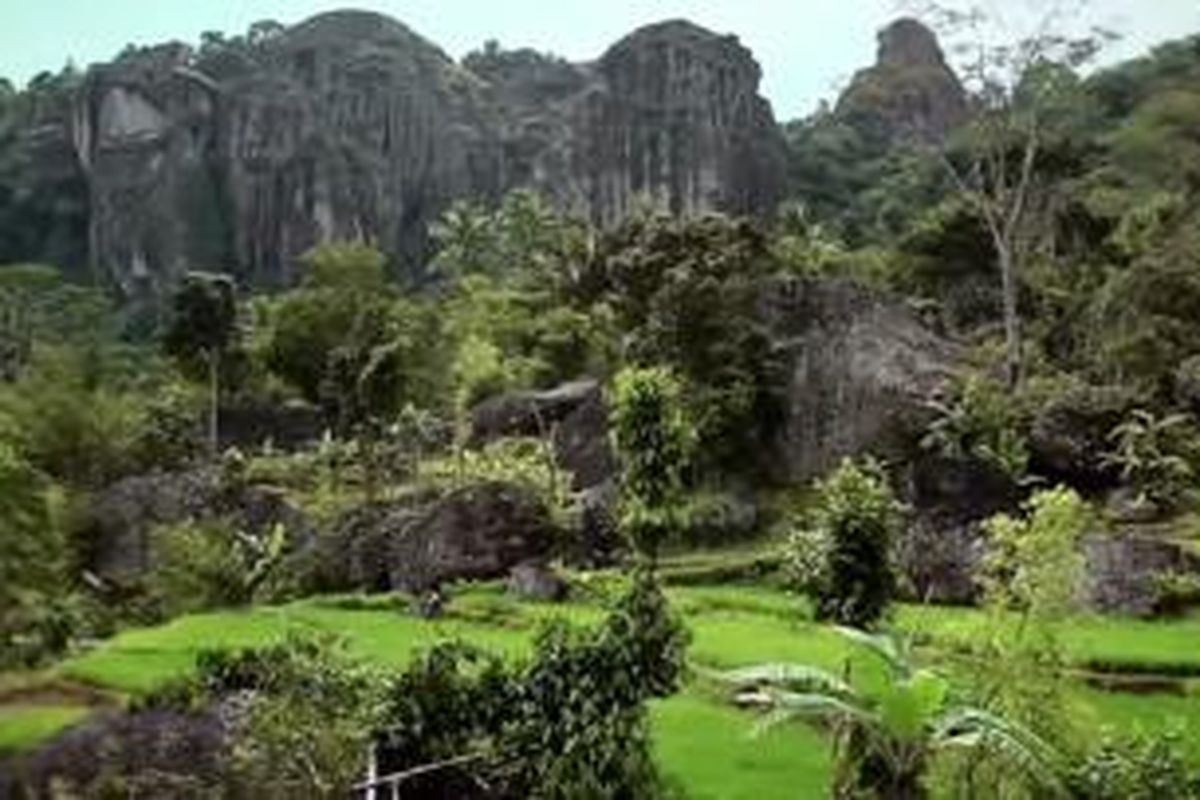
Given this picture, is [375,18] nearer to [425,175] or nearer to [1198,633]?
[425,175]

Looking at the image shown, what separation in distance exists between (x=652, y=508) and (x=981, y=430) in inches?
631

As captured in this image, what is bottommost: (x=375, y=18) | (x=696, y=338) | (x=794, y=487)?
(x=794, y=487)

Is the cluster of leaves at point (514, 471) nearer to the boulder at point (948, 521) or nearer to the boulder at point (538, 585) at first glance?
the boulder at point (538, 585)

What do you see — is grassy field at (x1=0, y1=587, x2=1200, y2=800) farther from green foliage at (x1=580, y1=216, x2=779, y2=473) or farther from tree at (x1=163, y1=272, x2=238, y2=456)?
tree at (x1=163, y1=272, x2=238, y2=456)

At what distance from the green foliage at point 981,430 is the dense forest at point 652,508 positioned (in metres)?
0.11

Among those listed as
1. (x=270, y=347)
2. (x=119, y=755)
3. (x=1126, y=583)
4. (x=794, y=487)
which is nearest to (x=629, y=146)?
(x=270, y=347)

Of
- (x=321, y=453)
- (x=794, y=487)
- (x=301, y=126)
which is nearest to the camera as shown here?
(x=794, y=487)

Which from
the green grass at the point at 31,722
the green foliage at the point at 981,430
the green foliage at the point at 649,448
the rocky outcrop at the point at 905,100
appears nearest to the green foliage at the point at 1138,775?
the green foliage at the point at 649,448

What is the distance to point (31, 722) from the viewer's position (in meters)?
28.2

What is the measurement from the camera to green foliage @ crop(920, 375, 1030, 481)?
3791cm

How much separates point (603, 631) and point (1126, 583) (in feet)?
37.1

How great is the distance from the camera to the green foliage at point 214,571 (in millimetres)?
41250

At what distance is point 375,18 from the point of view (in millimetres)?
115812

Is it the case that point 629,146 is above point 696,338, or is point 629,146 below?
above
